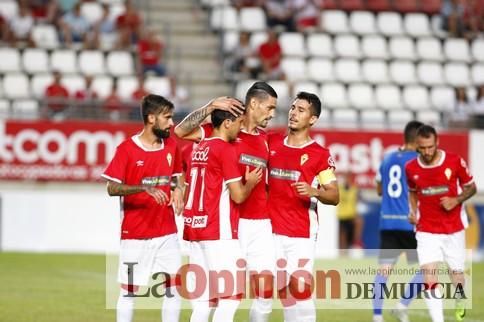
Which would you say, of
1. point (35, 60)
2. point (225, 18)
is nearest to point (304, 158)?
point (35, 60)

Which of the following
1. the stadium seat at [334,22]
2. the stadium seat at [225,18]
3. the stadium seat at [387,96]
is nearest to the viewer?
the stadium seat at [387,96]

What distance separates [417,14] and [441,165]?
18296 millimetres

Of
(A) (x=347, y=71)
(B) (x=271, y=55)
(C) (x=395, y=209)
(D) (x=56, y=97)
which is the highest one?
(B) (x=271, y=55)

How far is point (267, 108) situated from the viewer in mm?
10820

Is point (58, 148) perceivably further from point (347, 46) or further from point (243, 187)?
point (243, 187)

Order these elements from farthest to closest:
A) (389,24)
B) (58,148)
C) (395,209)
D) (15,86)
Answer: (389,24)
(15,86)
(58,148)
(395,209)

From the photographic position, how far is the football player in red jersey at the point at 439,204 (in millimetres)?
12812

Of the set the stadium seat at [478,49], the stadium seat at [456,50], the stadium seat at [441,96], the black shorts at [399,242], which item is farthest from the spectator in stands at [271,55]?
the black shorts at [399,242]

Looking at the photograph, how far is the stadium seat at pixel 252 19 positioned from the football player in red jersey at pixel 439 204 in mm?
15713

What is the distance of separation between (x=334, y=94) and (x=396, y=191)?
498 inches

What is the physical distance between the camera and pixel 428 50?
97.5 ft

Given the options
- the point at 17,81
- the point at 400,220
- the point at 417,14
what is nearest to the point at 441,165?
the point at 400,220

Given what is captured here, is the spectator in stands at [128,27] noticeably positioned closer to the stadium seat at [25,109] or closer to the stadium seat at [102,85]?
the stadium seat at [102,85]

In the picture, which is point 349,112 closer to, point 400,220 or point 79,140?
point 79,140
